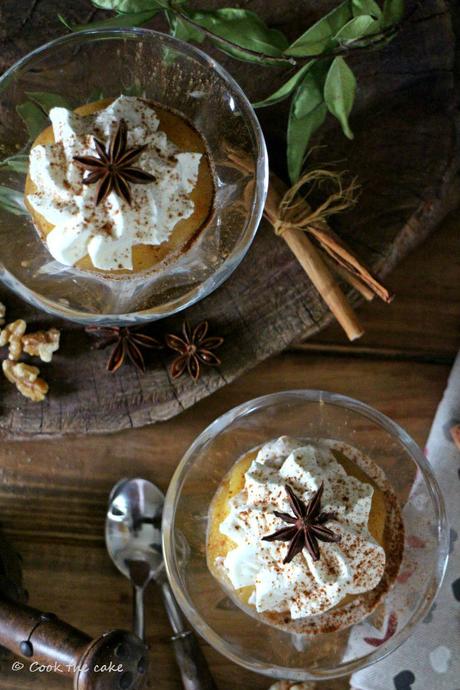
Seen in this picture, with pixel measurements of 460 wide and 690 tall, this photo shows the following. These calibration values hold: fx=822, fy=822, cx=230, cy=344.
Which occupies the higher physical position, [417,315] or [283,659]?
[417,315]

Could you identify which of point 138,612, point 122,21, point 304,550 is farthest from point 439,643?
point 122,21

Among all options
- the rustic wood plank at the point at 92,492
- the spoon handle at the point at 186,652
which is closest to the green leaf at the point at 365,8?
the rustic wood plank at the point at 92,492

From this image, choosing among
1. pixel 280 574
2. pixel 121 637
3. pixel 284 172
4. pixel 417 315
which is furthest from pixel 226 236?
pixel 121 637

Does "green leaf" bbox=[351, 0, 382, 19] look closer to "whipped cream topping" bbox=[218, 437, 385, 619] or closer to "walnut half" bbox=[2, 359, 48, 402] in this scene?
"whipped cream topping" bbox=[218, 437, 385, 619]

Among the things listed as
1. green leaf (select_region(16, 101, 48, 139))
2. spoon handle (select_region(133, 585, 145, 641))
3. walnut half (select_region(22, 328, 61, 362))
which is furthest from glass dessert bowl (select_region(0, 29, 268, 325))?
spoon handle (select_region(133, 585, 145, 641))

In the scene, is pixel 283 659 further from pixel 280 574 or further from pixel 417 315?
pixel 417 315

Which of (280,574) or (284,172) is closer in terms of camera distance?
(280,574)
